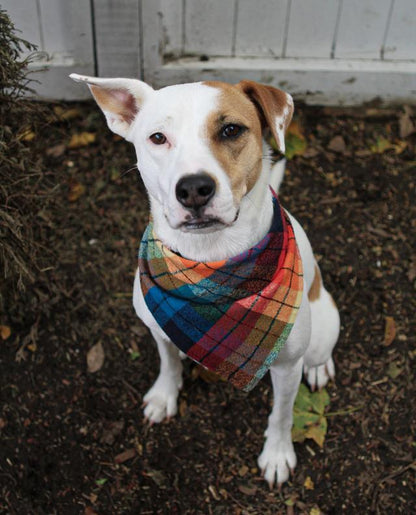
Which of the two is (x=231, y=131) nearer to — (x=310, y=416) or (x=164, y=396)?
(x=164, y=396)

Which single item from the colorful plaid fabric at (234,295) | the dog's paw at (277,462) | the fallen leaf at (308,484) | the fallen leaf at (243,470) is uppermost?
the colorful plaid fabric at (234,295)

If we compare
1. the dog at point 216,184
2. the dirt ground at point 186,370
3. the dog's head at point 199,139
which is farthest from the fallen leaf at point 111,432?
the dog's head at point 199,139

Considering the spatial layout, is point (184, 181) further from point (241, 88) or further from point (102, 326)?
point (102, 326)

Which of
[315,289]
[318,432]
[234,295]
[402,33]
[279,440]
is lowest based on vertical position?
[318,432]

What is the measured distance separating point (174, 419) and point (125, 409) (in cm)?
31

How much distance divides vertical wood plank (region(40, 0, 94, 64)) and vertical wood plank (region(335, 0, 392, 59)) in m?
1.88

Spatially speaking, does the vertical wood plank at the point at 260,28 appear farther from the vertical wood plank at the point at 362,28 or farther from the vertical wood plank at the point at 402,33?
the vertical wood plank at the point at 402,33

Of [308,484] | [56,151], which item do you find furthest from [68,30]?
[308,484]

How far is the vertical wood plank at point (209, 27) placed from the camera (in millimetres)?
4457

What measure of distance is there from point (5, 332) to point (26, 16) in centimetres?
224

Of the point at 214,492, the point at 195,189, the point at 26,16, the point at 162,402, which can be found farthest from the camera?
the point at 26,16

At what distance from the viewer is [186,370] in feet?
12.8

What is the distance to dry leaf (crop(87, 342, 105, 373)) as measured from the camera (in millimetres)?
3854

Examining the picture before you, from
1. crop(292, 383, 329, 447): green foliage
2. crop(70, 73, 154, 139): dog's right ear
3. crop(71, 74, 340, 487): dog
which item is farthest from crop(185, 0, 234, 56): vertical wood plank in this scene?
crop(292, 383, 329, 447): green foliage
